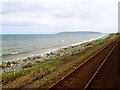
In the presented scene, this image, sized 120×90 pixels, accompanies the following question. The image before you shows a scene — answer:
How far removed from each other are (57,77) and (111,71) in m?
3.67

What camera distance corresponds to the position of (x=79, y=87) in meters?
12.8

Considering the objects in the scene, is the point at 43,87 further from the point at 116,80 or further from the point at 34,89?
the point at 116,80

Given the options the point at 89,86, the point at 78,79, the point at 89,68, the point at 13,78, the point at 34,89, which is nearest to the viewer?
the point at 89,86

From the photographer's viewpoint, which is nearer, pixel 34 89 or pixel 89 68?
pixel 34 89

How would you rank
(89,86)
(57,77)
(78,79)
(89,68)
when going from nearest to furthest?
(89,86) → (78,79) → (57,77) → (89,68)

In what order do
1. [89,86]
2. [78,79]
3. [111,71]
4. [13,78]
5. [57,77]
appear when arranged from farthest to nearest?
[13,78] < [111,71] < [57,77] < [78,79] < [89,86]

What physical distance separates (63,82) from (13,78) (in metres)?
7.38

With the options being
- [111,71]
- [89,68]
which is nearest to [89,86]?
[111,71]

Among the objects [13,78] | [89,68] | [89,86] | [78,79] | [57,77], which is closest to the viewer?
[89,86]

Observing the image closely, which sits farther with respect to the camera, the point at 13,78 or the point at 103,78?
the point at 13,78

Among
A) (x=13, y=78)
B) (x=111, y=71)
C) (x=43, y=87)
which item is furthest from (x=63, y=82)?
(x=13, y=78)

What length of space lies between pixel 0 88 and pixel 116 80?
7.31 m

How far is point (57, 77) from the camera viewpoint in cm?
1575

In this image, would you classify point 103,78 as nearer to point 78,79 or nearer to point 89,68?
point 78,79
